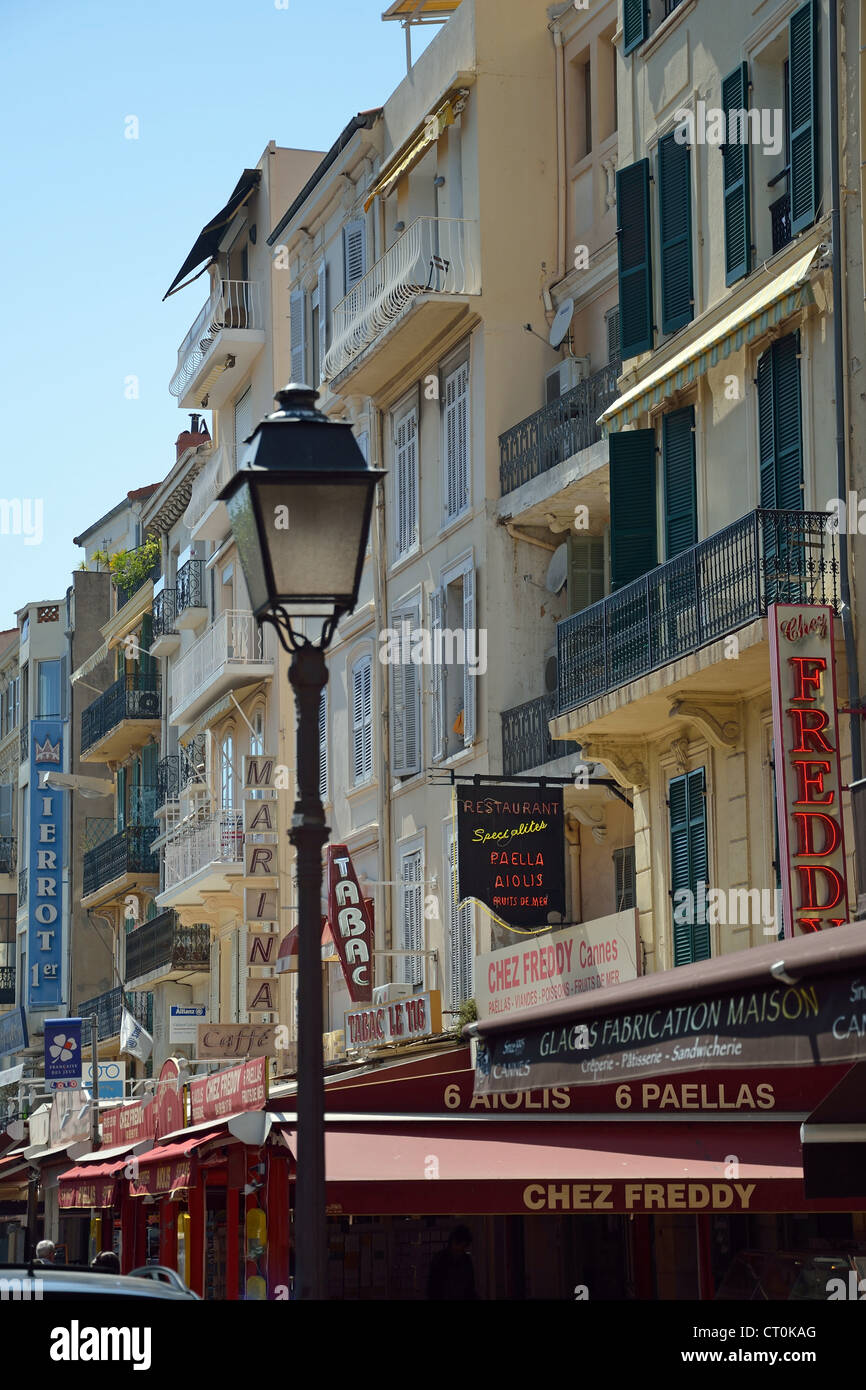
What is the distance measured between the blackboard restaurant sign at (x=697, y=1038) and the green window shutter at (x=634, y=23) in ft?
38.6

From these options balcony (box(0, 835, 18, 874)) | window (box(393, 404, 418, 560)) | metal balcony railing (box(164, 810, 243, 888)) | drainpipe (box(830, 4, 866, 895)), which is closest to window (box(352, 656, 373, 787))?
window (box(393, 404, 418, 560))

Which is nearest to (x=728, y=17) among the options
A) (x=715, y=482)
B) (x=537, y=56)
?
(x=715, y=482)

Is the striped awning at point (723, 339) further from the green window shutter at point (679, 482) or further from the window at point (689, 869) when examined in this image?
the window at point (689, 869)

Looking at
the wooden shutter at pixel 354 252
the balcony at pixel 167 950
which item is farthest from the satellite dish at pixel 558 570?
the balcony at pixel 167 950

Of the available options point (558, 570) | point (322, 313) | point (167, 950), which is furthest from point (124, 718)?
point (558, 570)

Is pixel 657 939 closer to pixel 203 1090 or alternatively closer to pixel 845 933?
pixel 203 1090

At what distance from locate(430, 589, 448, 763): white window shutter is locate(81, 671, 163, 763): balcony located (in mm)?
20923

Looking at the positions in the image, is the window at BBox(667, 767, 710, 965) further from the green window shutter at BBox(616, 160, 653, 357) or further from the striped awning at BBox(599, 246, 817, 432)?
the green window shutter at BBox(616, 160, 653, 357)

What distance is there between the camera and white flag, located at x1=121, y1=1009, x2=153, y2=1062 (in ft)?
120

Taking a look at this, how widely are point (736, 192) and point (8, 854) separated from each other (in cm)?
4597

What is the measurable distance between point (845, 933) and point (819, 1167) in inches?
99.1

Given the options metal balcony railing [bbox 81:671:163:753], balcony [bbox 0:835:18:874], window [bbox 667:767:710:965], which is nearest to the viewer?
window [bbox 667:767:710:965]

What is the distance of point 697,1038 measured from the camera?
9070 mm

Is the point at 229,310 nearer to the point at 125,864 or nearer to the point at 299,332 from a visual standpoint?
the point at 299,332
